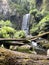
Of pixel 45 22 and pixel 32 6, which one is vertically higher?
pixel 32 6

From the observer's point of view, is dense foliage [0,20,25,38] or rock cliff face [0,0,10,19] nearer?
dense foliage [0,20,25,38]

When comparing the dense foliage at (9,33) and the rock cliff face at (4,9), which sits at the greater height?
the rock cliff face at (4,9)

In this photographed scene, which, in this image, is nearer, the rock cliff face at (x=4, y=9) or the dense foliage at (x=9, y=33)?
the dense foliage at (x=9, y=33)

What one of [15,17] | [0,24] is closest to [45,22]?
[0,24]

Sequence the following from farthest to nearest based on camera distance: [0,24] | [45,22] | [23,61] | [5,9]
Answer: [5,9]
[0,24]
[45,22]
[23,61]

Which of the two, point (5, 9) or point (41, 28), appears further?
point (5, 9)

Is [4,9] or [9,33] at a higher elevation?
[4,9]

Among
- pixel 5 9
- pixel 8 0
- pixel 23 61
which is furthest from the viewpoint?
pixel 8 0

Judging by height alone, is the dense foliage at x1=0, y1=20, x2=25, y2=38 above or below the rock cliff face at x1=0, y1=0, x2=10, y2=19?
below

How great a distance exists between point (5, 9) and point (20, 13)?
4.66 meters

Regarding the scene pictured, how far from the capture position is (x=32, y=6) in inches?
2053

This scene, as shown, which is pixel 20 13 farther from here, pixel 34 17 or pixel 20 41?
pixel 20 41

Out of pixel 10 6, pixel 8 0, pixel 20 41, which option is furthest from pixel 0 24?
pixel 20 41

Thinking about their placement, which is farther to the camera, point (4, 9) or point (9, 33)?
point (4, 9)
